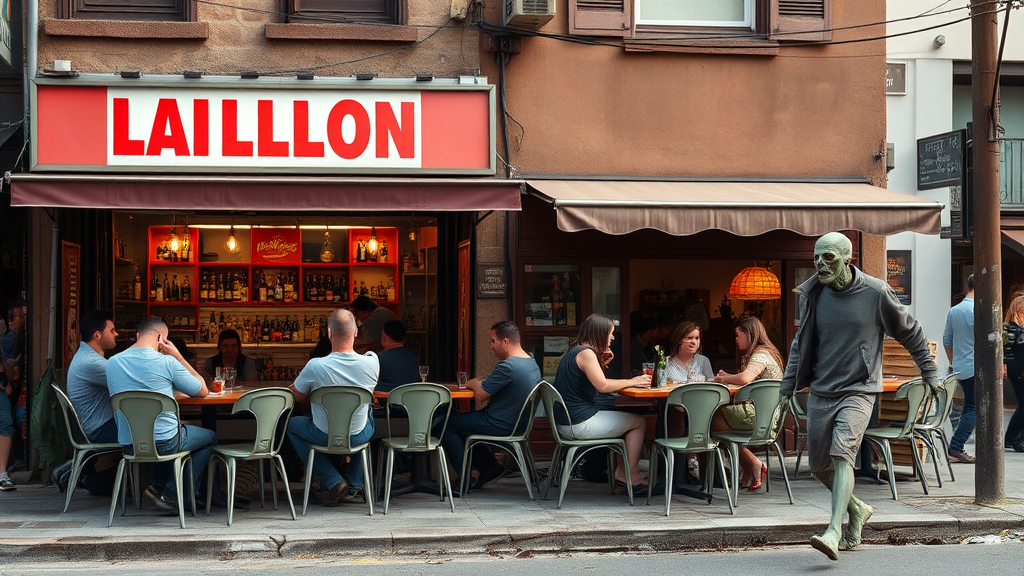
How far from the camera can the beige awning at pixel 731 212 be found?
8219mm

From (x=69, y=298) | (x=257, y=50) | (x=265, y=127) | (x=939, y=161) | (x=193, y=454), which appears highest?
(x=257, y=50)

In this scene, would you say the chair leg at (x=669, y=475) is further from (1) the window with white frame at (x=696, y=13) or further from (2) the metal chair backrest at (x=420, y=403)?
(1) the window with white frame at (x=696, y=13)

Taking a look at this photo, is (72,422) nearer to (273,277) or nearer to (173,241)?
(173,241)

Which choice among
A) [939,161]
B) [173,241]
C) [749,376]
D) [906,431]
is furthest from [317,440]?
A: [939,161]

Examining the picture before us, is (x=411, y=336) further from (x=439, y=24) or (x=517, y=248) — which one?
(x=439, y=24)

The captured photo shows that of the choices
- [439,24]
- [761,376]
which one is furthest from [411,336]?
[761,376]

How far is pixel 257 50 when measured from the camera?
955cm

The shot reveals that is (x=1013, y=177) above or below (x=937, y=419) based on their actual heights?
above

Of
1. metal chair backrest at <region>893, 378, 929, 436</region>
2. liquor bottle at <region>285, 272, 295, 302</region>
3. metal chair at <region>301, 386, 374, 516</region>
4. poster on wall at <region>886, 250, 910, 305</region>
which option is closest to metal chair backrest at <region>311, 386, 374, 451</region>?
metal chair at <region>301, 386, 374, 516</region>

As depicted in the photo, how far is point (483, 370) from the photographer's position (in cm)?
989

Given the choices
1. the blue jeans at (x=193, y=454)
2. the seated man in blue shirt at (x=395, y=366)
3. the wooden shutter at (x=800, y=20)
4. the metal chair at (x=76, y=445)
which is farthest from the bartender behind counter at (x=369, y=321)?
the wooden shutter at (x=800, y=20)

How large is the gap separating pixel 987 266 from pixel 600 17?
4.26 meters

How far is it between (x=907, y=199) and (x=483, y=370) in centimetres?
408

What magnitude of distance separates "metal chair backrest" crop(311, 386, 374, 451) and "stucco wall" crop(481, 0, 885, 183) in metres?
3.37
